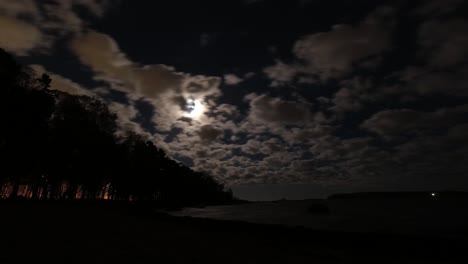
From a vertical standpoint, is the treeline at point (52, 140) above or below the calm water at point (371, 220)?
above

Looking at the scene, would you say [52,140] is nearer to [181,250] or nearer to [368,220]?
[181,250]

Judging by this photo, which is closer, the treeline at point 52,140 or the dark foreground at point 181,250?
the dark foreground at point 181,250

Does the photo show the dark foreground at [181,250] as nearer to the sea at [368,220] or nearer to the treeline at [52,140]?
the sea at [368,220]

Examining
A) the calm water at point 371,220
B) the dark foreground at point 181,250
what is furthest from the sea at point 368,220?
the dark foreground at point 181,250

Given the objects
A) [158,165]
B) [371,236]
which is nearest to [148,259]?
[371,236]

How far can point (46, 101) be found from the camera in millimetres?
38938

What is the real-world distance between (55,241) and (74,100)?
40.1m

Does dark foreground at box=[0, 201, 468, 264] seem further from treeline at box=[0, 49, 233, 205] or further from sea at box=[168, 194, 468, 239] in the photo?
treeline at box=[0, 49, 233, 205]

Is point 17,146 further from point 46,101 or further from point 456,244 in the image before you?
point 456,244

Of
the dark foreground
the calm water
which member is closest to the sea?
the calm water

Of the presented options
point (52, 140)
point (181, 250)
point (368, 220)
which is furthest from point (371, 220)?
point (52, 140)

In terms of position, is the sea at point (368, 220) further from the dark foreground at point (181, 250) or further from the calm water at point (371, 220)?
the dark foreground at point (181, 250)

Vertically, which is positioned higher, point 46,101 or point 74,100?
point 74,100

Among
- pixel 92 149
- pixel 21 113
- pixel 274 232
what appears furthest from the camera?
pixel 92 149
